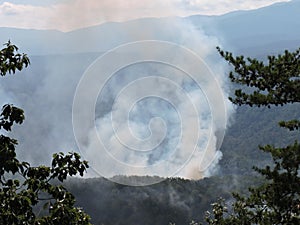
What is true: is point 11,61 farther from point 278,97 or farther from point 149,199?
point 149,199

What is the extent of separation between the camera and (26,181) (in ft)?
24.5

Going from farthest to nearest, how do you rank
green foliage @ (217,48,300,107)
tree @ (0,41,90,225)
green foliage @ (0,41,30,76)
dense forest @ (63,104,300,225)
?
dense forest @ (63,104,300,225)
green foliage @ (217,48,300,107)
green foliage @ (0,41,30,76)
tree @ (0,41,90,225)

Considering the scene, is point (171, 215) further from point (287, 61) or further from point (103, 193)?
point (287, 61)

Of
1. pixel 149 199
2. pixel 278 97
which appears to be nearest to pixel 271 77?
pixel 278 97

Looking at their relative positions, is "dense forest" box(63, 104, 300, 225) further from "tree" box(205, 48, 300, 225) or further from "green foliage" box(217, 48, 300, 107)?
"green foliage" box(217, 48, 300, 107)

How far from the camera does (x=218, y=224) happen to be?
19500 mm

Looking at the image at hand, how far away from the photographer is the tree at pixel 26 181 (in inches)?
275

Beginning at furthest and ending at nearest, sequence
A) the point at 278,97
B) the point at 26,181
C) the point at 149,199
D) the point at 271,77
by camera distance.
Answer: the point at 149,199 < the point at 278,97 < the point at 271,77 < the point at 26,181

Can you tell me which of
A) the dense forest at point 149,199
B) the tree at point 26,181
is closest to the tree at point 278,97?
the tree at point 26,181

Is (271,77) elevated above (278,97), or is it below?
above

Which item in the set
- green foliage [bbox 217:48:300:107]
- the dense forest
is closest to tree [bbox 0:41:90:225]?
green foliage [bbox 217:48:300:107]

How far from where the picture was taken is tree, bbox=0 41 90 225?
699cm

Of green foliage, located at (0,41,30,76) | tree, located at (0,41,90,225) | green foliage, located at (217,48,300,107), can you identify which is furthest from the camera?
green foliage, located at (217,48,300,107)

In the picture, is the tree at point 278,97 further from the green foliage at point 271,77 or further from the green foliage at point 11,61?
the green foliage at point 11,61
